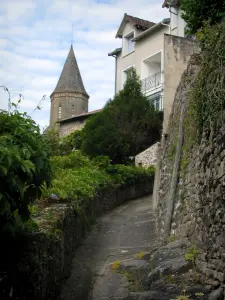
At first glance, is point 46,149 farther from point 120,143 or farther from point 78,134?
point 78,134

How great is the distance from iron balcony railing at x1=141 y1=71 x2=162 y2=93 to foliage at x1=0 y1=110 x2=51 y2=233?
22.8 meters

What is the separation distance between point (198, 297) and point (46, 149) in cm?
305

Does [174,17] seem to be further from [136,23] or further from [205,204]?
[205,204]

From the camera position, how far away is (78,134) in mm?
29391

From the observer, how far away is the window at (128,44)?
105 ft

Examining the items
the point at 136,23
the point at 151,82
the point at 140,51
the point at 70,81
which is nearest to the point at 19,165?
the point at 151,82

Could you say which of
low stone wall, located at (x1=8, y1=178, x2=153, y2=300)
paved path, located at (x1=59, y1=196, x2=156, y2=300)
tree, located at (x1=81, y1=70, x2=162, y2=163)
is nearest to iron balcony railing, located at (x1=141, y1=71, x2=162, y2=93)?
tree, located at (x1=81, y1=70, x2=162, y2=163)

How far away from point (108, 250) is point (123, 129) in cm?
1394

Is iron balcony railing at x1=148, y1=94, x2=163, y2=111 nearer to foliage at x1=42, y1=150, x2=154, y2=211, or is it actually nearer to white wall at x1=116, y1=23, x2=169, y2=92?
white wall at x1=116, y1=23, x2=169, y2=92

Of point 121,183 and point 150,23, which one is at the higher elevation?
point 150,23

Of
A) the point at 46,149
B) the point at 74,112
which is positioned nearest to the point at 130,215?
the point at 46,149

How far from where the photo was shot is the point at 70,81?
50.9m

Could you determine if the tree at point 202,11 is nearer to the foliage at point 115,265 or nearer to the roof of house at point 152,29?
the foliage at point 115,265

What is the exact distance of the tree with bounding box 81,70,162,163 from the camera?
24.2 meters
